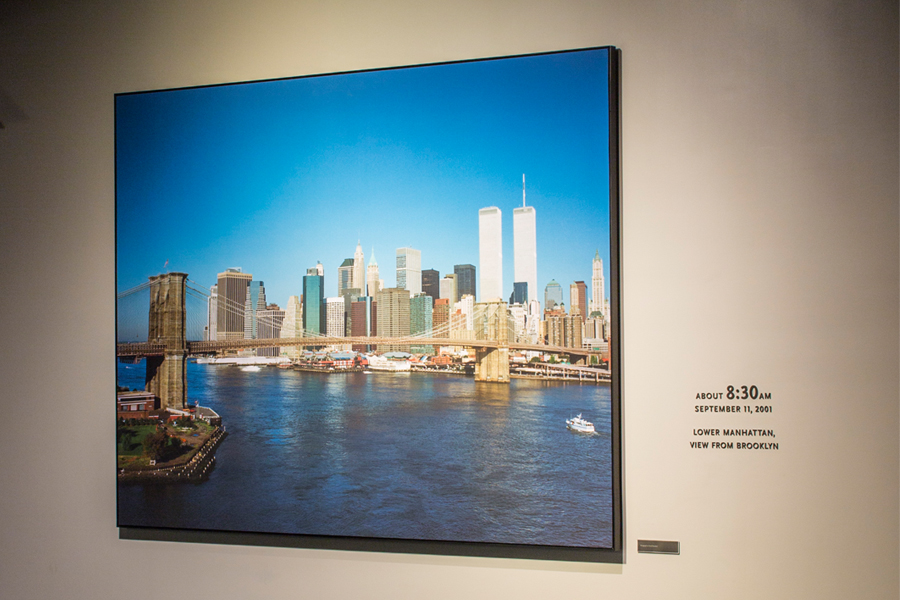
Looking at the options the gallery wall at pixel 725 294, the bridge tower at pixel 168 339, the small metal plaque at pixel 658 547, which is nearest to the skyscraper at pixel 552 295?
the gallery wall at pixel 725 294

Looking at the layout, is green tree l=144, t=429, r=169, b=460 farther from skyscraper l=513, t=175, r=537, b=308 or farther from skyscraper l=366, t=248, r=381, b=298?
skyscraper l=513, t=175, r=537, b=308

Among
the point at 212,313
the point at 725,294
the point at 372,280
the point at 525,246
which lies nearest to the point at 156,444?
the point at 212,313

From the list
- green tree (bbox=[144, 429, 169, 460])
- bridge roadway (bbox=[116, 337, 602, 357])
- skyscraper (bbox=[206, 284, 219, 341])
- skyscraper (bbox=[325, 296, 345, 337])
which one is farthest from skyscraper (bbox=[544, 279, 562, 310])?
green tree (bbox=[144, 429, 169, 460])

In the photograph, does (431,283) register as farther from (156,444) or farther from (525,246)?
(156,444)

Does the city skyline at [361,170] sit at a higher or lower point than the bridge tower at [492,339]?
higher

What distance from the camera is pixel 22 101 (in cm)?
197

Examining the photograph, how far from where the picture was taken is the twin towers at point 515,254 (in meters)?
1.62

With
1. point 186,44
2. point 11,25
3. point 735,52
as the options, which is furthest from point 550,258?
point 11,25

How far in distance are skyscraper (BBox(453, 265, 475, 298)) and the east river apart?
10.9 inches

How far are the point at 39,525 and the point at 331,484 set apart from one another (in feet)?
3.80

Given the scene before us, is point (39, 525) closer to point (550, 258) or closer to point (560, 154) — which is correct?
point (550, 258)

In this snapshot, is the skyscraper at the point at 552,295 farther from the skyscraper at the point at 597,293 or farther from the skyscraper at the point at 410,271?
the skyscraper at the point at 410,271

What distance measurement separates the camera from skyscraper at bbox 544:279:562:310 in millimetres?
1584

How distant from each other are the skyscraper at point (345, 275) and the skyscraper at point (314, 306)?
0.06 meters
